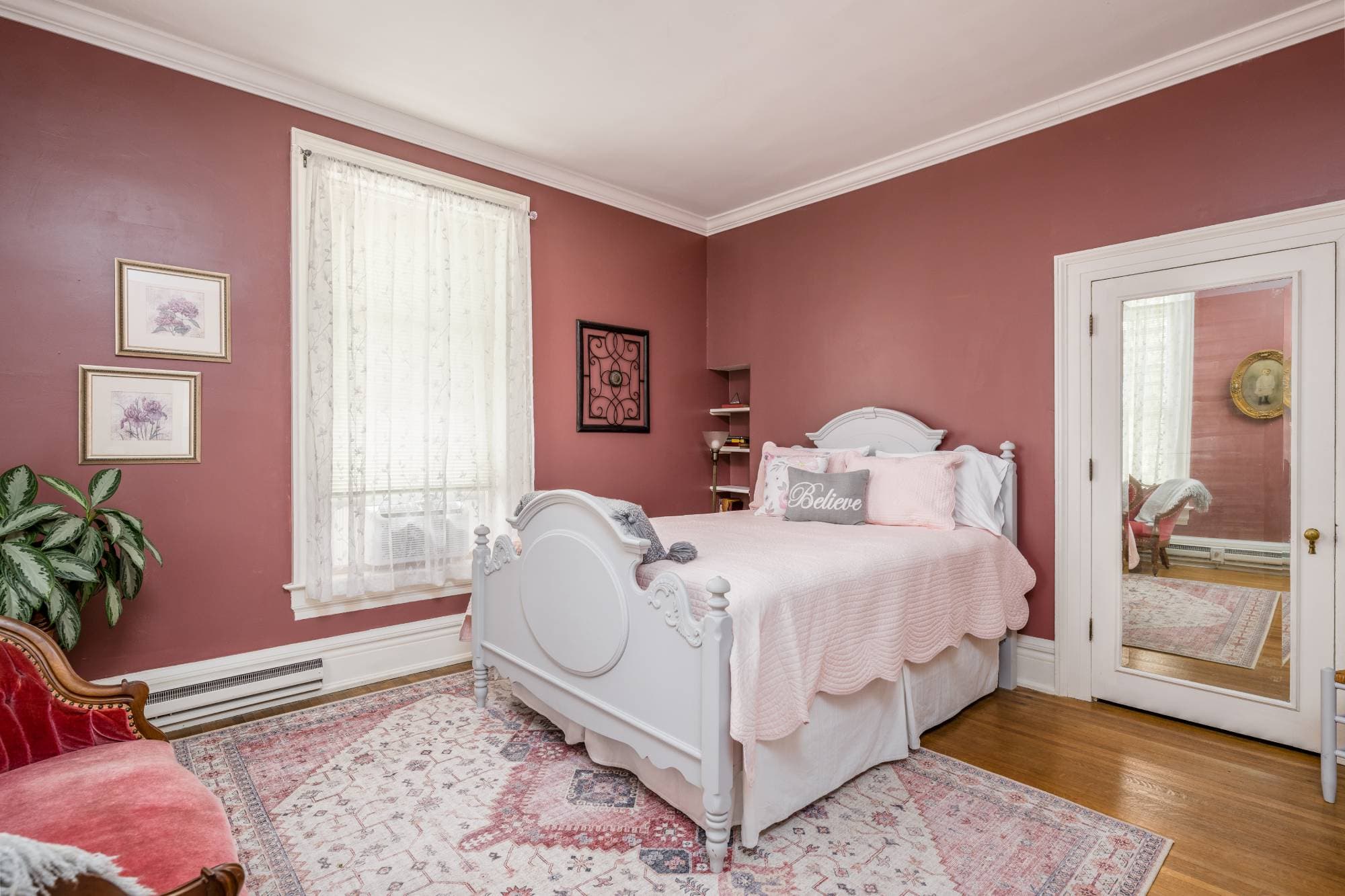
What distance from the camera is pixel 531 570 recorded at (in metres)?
2.62

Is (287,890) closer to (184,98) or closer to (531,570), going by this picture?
(531,570)

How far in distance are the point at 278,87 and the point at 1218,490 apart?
4.58 m

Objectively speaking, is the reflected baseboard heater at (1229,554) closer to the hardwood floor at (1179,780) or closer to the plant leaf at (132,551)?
the hardwood floor at (1179,780)

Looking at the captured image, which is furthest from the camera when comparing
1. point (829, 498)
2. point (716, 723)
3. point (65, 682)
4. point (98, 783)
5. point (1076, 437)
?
point (829, 498)

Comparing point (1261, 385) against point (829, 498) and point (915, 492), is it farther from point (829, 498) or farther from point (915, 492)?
point (829, 498)

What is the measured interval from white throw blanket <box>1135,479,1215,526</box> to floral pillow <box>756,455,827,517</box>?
58.4 inches

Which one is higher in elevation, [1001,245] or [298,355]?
[1001,245]

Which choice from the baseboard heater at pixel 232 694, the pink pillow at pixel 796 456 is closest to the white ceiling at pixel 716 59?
the pink pillow at pixel 796 456

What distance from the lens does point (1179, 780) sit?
2.32m

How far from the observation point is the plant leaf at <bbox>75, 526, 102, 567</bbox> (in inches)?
86.4

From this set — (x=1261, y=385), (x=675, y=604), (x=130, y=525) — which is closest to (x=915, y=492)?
(x=1261, y=385)

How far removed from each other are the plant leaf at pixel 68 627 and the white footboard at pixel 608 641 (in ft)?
4.53

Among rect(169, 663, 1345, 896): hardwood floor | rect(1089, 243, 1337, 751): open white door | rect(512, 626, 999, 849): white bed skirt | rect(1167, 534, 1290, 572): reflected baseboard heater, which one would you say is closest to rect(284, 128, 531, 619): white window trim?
rect(169, 663, 1345, 896): hardwood floor

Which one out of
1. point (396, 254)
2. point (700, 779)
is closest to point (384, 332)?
point (396, 254)
